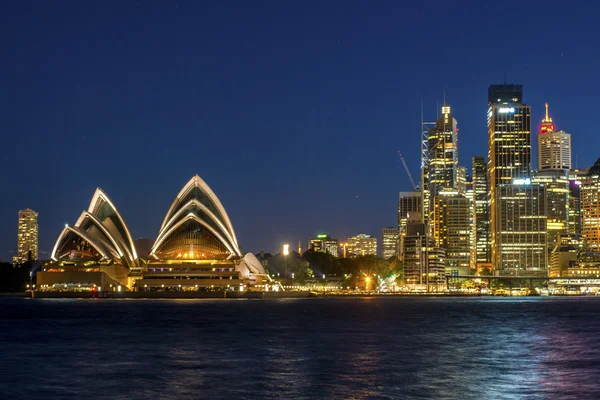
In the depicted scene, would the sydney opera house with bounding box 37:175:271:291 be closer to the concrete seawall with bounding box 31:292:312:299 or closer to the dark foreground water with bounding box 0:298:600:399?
the concrete seawall with bounding box 31:292:312:299

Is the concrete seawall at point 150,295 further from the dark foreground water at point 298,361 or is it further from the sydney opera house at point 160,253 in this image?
the dark foreground water at point 298,361

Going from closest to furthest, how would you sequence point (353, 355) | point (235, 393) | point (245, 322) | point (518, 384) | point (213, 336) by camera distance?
point (235, 393), point (518, 384), point (353, 355), point (213, 336), point (245, 322)

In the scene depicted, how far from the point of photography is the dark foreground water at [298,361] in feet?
115

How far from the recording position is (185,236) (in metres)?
163

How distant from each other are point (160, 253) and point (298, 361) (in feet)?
408

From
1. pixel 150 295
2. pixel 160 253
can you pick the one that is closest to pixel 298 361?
pixel 150 295

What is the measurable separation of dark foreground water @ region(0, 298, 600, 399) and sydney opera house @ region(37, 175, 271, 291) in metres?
83.1

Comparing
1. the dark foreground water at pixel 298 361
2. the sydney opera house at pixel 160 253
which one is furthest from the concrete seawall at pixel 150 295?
the dark foreground water at pixel 298 361

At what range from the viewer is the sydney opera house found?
517 feet

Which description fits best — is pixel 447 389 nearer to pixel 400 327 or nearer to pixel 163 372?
pixel 163 372

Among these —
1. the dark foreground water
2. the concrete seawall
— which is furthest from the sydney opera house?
the dark foreground water

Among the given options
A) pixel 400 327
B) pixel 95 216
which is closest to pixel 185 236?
pixel 95 216

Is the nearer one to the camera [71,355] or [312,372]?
[312,372]

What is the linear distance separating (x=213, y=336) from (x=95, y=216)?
100782 mm
